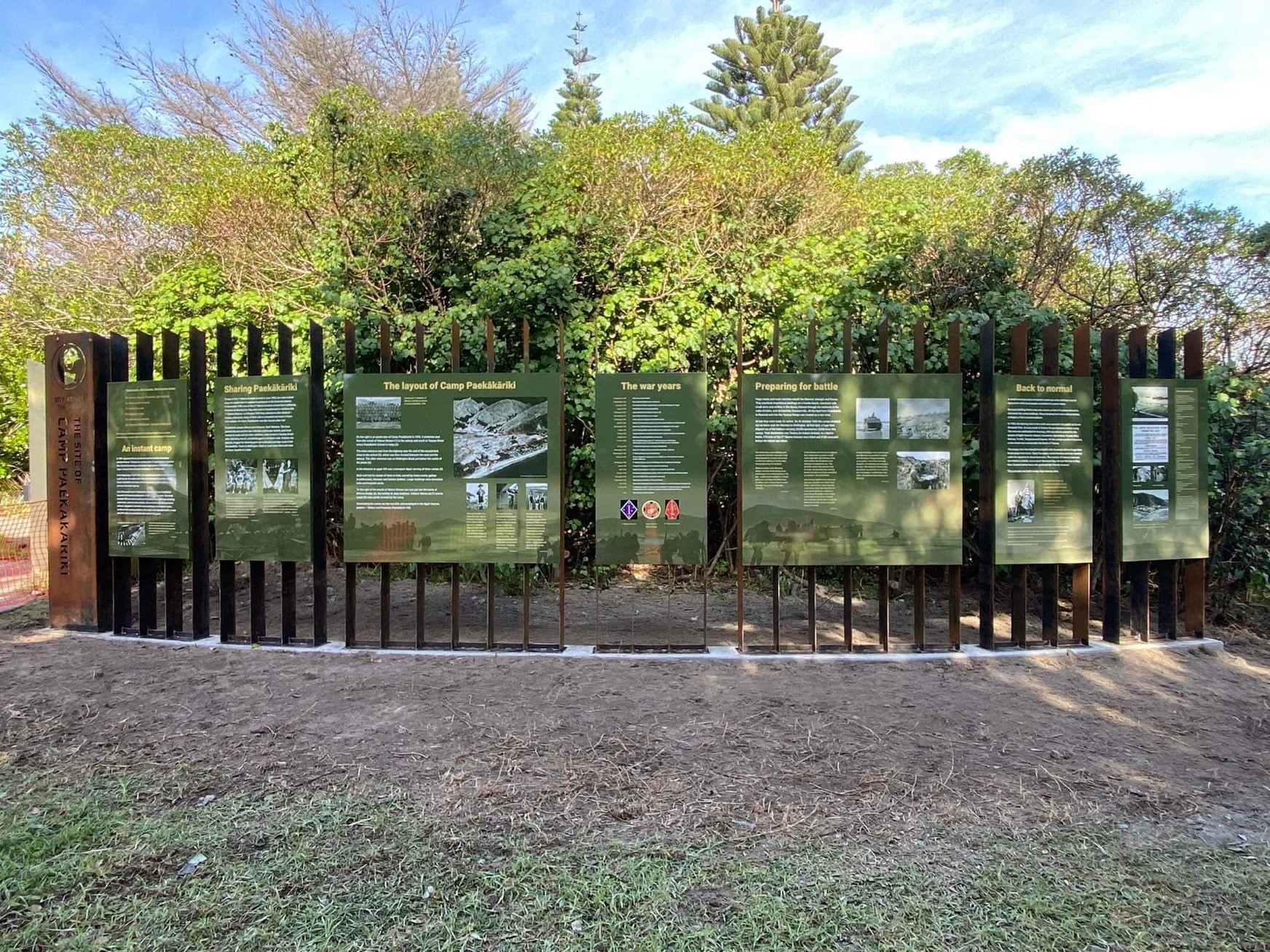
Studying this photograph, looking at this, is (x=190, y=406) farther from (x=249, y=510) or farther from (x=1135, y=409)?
(x=1135, y=409)

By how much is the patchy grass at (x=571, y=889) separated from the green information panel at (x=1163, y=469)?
333cm

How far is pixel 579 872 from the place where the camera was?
267cm

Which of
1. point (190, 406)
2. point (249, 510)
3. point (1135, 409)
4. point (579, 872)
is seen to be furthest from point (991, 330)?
point (190, 406)

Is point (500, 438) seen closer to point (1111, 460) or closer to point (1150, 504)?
point (1111, 460)

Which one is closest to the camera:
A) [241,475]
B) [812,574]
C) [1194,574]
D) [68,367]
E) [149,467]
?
[812,574]

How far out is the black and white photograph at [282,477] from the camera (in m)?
5.51

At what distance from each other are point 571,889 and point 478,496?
3201 mm

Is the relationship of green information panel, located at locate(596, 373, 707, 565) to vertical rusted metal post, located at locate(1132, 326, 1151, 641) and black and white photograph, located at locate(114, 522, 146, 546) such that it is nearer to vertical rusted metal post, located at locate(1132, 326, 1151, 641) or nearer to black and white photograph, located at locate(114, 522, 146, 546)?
vertical rusted metal post, located at locate(1132, 326, 1151, 641)

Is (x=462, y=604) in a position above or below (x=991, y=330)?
below

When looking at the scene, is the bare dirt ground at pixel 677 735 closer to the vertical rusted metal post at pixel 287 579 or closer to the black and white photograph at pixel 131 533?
the vertical rusted metal post at pixel 287 579

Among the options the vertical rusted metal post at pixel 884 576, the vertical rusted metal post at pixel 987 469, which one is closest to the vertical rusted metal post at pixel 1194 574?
the vertical rusted metal post at pixel 987 469

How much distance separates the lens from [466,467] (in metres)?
5.34

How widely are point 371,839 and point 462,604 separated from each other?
4.87m

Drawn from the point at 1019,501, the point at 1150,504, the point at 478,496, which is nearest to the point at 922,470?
the point at 1019,501
